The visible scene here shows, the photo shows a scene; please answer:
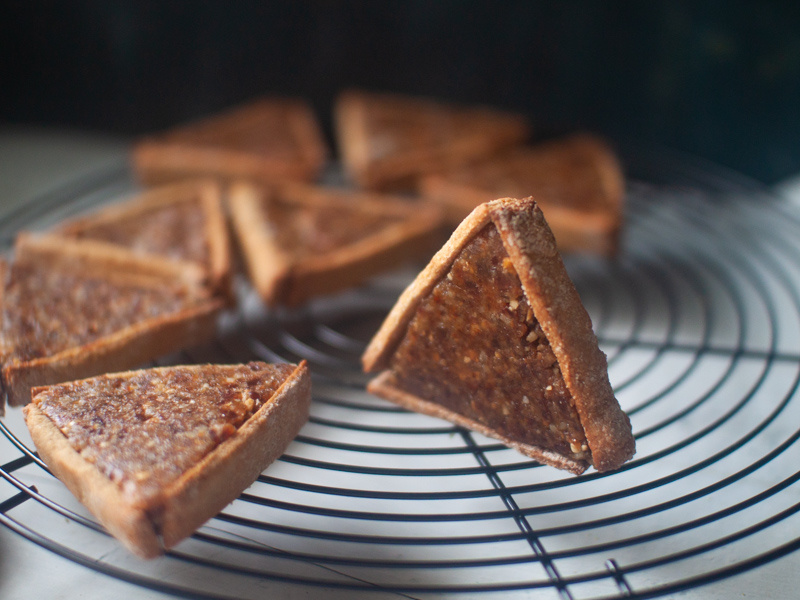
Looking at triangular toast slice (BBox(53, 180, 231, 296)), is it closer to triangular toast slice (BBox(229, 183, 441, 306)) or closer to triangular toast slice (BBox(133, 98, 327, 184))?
triangular toast slice (BBox(229, 183, 441, 306))

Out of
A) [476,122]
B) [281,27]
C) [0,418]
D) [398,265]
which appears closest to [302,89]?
[281,27]

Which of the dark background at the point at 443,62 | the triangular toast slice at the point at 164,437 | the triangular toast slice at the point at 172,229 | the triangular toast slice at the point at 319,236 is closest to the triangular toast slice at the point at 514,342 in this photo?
the triangular toast slice at the point at 164,437

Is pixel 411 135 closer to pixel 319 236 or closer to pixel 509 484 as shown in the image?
pixel 319 236

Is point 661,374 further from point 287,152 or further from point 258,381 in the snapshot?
point 287,152

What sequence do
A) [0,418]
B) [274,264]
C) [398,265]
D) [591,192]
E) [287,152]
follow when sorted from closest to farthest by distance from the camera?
1. [0,418]
2. [274,264]
3. [398,265]
4. [591,192]
5. [287,152]

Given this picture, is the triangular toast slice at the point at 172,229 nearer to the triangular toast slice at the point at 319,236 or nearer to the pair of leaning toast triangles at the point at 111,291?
the pair of leaning toast triangles at the point at 111,291
